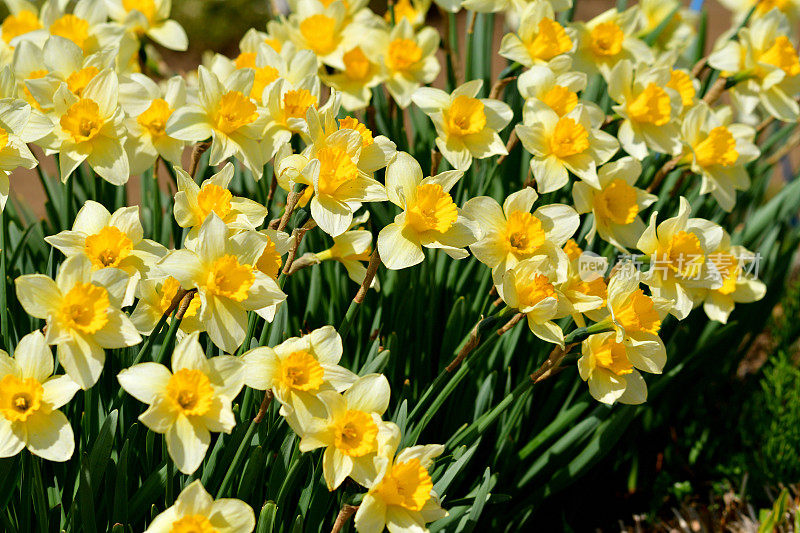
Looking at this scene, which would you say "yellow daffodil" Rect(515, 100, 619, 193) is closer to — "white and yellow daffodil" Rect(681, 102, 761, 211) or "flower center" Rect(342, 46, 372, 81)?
"white and yellow daffodil" Rect(681, 102, 761, 211)

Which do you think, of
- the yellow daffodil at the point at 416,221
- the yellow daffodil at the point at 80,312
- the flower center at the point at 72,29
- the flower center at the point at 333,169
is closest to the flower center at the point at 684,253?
the yellow daffodil at the point at 416,221

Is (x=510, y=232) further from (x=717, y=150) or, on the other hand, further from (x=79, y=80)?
(x=79, y=80)

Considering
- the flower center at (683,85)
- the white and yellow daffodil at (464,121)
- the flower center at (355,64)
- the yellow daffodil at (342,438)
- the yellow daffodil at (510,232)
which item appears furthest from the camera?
the flower center at (355,64)

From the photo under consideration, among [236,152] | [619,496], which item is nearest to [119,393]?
[236,152]

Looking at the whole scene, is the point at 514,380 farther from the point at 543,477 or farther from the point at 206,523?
the point at 206,523

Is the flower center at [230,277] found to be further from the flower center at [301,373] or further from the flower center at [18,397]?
the flower center at [18,397]

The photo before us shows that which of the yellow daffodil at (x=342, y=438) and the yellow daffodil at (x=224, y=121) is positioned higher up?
the yellow daffodil at (x=224, y=121)

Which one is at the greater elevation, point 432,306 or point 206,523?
point 206,523

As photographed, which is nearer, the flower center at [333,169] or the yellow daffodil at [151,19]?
the flower center at [333,169]
